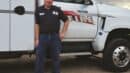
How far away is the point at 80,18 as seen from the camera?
8.50 meters

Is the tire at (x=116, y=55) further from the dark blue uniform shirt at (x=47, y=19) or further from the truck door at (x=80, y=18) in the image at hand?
the dark blue uniform shirt at (x=47, y=19)

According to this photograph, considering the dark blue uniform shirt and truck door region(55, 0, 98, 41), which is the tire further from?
the dark blue uniform shirt

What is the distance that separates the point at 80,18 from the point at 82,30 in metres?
0.26

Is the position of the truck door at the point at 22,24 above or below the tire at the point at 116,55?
above

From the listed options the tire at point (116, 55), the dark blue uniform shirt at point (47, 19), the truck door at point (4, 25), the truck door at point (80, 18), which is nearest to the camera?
the dark blue uniform shirt at point (47, 19)

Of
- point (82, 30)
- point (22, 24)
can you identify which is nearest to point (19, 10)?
point (22, 24)

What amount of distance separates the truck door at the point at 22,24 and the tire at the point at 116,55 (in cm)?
188

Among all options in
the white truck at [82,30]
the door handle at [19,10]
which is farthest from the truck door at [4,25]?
the door handle at [19,10]

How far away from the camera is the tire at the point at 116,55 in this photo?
9.02 m

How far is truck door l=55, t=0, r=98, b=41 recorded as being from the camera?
8406mm

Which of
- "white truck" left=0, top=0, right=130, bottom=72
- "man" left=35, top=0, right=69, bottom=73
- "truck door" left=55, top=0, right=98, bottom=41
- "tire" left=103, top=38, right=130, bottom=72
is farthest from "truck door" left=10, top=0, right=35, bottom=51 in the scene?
"tire" left=103, top=38, right=130, bottom=72

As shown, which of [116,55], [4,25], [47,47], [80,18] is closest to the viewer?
[47,47]

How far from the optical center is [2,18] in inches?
303

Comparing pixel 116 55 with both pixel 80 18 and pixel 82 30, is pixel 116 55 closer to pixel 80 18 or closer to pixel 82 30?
pixel 82 30
